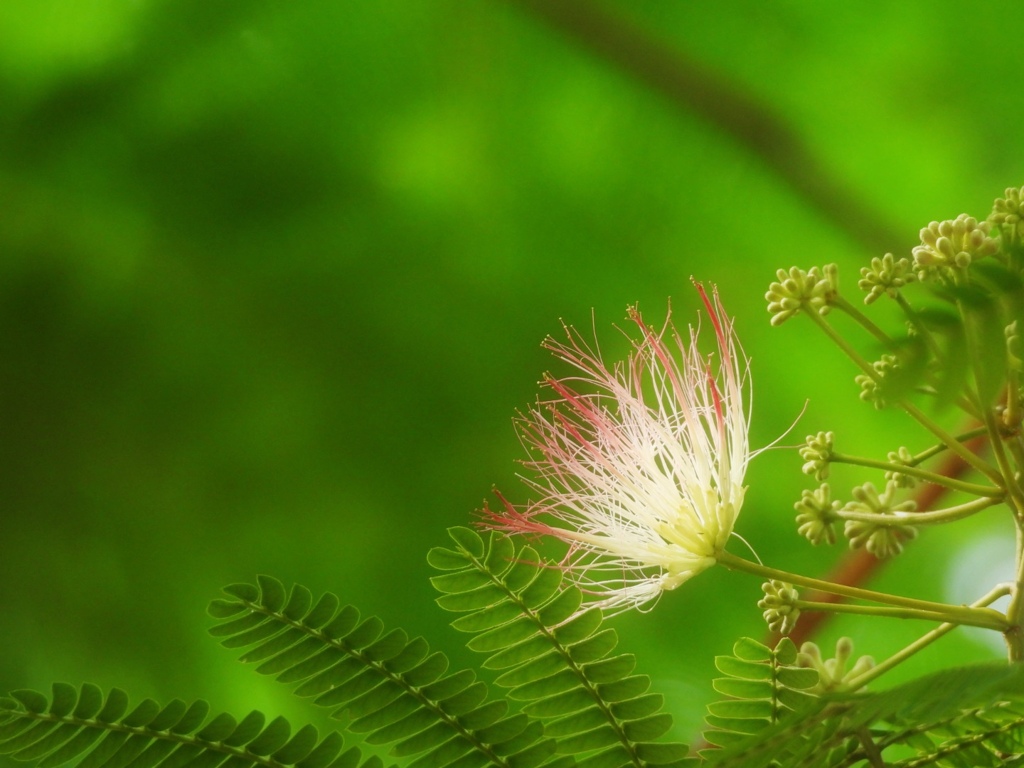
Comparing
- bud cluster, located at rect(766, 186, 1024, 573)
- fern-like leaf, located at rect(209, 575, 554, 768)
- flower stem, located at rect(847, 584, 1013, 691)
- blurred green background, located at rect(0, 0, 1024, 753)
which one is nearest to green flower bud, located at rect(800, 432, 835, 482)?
bud cluster, located at rect(766, 186, 1024, 573)

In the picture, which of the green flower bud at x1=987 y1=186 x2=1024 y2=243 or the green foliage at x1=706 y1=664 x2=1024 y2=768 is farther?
the green flower bud at x1=987 y1=186 x2=1024 y2=243

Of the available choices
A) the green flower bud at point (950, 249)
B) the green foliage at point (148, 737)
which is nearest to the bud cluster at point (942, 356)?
the green flower bud at point (950, 249)

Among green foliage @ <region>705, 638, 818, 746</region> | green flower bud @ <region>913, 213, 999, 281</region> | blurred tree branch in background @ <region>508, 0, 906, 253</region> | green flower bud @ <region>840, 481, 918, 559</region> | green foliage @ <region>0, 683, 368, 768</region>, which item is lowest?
green foliage @ <region>0, 683, 368, 768</region>

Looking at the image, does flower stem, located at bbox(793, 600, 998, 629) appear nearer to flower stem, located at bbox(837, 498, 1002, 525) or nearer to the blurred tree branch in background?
flower stem, located at bbox(837, 498, 1002, 525)

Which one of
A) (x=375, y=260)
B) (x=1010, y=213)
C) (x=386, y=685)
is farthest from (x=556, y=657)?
(x=375, y=260)

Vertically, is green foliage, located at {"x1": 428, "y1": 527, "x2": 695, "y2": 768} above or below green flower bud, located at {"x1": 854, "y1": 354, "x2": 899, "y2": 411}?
below

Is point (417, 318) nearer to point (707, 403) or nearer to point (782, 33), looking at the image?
point (782, 33)

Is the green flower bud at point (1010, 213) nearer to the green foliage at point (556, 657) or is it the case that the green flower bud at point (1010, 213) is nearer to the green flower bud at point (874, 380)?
the green flower bud at point (874, 380)
